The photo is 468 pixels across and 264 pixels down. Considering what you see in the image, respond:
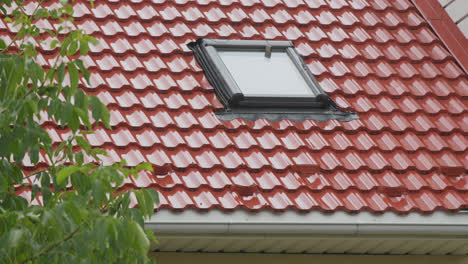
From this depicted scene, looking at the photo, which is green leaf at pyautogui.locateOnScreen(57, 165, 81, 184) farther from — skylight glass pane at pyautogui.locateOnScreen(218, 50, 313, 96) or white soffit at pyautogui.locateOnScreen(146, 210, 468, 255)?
skylight glass pane at pyautogui.locateOnScreen(218, 50, 313, 96)

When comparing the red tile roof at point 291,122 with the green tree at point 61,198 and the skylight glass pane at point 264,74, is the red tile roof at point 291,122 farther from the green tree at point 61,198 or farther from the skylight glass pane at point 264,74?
the green tree at point 61,198

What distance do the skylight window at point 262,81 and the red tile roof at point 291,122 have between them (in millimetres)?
97

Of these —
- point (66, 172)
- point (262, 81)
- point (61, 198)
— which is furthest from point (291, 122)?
point (66, 172)

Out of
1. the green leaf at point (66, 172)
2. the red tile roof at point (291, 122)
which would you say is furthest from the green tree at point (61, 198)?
the red tile roof at point (291, 122)

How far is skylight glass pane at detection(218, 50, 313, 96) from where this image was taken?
8.55 meters

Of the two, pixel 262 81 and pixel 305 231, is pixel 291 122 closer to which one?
pixel 262 81

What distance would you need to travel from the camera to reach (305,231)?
7336mm

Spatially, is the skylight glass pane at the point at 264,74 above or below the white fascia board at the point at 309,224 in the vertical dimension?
above

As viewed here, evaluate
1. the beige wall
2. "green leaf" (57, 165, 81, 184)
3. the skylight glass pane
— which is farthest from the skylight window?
"green leaf" (57, 165, 81, 184)

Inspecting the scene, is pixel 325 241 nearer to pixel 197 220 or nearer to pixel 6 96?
pixel 197 220

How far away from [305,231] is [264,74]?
5.71 ft

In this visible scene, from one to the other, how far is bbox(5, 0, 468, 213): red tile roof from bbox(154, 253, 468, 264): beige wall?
0.46 m

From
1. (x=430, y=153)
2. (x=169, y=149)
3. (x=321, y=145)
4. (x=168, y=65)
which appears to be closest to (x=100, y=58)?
(x=168, y=65)

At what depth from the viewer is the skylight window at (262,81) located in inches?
328
